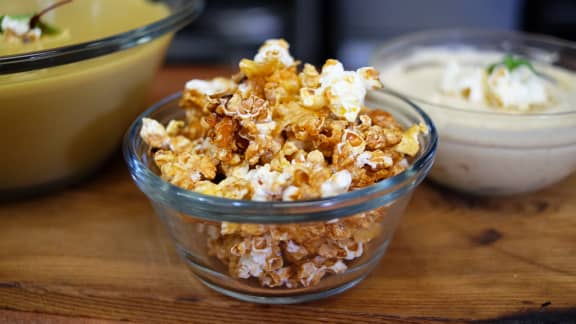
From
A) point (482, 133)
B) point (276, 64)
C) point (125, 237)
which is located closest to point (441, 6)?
point (482, 133)

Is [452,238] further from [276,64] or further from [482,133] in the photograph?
[276,64]

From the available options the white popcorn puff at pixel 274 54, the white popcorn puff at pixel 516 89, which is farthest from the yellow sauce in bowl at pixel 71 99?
the white popcorn puff at pixel 516 89

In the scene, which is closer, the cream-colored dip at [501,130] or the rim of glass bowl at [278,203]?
the rim of glass bowl at [278,203]

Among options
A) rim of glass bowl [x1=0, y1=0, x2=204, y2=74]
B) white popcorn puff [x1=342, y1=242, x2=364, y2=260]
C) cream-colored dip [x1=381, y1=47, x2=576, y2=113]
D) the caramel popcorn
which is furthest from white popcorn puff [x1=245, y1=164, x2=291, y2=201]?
cream-colored dip [x1=381, y1=47, x2=576, y2=113]

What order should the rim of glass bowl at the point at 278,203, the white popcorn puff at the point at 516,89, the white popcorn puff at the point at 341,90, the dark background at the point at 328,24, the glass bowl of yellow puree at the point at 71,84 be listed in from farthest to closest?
the dark background at the point at 328,24 → the white popcorn puff at the point at 516,89 → the glass bowl of yellow puree at the point at 71,84 → the white popcorn puff at the point at 341,90 → the rim of glass bowl at the point at 278,203

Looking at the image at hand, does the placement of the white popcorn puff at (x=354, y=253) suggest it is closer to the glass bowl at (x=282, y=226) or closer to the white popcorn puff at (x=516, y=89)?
the glass bowl at (x=282, y=226)

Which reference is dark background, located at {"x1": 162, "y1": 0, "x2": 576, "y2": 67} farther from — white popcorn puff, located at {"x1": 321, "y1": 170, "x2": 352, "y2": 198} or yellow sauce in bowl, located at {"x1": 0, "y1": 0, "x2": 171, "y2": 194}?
white popcorn puff, located at {"x1": 321, "y1": 170, "x2": 352, "y2": 198}
